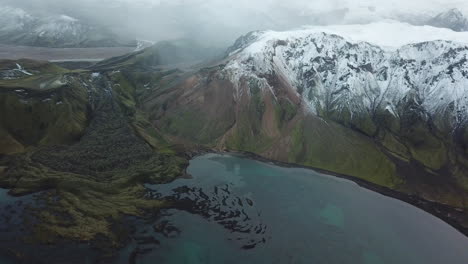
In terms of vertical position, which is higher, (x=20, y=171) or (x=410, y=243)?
(x=20, y=171)

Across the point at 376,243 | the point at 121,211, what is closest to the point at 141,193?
the point at 121,211

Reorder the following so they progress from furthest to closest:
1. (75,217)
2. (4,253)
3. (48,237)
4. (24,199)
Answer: (24,199) → (75,217) → (48,237) → (4,253)

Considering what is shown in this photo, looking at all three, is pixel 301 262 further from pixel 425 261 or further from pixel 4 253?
pixel 4 253

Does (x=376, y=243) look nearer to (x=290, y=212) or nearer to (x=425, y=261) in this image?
(x=425, y=261)

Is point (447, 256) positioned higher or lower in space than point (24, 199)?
lower

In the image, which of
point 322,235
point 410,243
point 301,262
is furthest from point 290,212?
point 410,243

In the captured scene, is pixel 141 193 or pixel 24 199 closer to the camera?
pixel 24 199

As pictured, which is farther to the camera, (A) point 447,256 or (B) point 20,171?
(B) point 20,171

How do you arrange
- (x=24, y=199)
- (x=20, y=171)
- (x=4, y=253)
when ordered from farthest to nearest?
1. (x=20, y=171)
2. (x=24, y=199)
3. (x=4, y=253)

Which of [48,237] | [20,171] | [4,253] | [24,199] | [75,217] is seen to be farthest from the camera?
[20,171]
